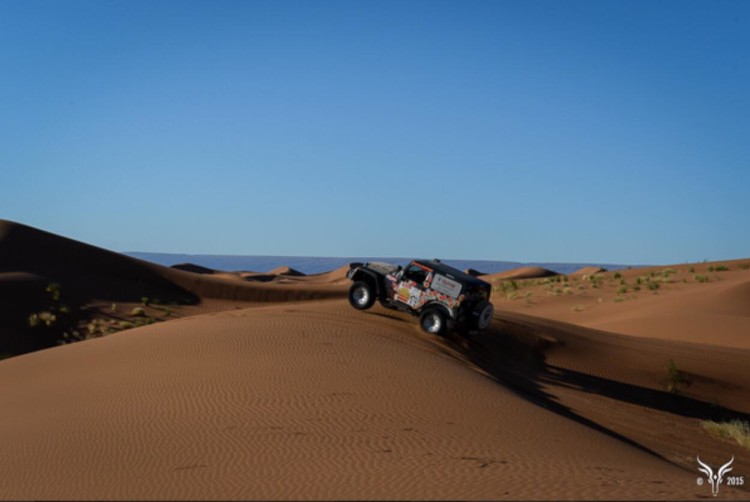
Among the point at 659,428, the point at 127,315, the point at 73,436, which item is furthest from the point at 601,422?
the point at 127,315

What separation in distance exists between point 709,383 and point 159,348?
15436 mm

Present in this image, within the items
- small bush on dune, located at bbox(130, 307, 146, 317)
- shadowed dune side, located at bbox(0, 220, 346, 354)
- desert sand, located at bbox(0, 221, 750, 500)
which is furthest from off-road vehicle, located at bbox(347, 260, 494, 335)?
small bush on dune, located at bbox(130, 307, 146, 317)

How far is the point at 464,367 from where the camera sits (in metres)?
16.2

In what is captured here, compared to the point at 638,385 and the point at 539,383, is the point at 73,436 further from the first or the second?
the point at 638,385

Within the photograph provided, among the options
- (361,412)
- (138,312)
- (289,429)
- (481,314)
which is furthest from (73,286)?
(289,429)

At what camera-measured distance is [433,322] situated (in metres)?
19.3

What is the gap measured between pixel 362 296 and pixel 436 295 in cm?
256

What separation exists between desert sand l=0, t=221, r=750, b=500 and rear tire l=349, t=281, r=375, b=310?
0.41m

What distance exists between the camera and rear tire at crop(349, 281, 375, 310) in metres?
20.8

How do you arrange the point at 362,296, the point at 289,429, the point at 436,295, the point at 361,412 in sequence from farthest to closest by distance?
the point at 362,296 → the point at 436,295 → the point at 361,412 → the point at 289,429
